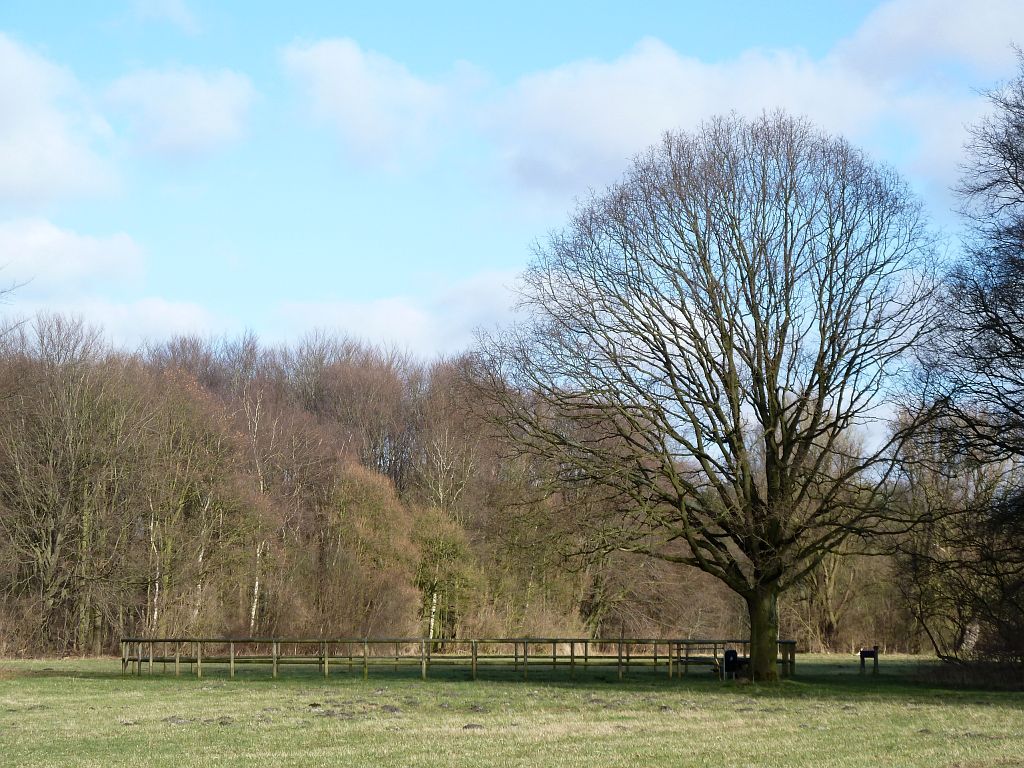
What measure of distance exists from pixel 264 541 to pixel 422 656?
23.5 metres

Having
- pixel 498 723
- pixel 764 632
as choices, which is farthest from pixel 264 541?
pixel 498 723

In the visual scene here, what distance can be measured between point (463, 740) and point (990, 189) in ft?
57.7

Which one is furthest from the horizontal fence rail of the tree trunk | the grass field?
the grass field

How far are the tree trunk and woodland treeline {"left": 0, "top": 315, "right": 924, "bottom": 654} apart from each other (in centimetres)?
1313

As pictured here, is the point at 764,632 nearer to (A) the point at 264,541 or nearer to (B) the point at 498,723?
(B) the point at 498,723

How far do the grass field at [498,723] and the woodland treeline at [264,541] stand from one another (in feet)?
50.5

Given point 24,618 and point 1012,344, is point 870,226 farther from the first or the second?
point 24,618

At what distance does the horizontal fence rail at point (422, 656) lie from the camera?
30.5 meters

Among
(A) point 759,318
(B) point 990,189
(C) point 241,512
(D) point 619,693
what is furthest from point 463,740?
(C) point 241,512

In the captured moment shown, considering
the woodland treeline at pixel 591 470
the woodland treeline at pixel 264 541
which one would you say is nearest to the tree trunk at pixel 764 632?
the woodland treeline at pixel 591 470

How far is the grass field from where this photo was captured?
44.8ft

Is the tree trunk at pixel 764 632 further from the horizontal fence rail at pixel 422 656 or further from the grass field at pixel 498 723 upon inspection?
the horizontal fence rail at pixel 422 656

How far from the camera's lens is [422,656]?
30.6m

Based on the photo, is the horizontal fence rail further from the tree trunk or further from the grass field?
the grass field
